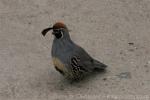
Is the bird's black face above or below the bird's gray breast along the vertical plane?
above

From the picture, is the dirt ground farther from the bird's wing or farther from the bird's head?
the bird's head

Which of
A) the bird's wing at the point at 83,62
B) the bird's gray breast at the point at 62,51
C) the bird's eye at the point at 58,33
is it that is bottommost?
the bird's wing at the point at 83,62

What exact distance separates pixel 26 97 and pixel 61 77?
0.61 m

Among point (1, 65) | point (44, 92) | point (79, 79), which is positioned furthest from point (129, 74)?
point (1, 65)

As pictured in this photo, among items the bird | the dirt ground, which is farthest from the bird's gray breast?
the dirt ground

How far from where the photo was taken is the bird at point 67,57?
20.2 feet

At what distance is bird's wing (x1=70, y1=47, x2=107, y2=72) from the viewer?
6246 millimetres

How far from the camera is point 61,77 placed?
650 cm

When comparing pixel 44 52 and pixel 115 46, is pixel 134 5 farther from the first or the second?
pixel 44 52

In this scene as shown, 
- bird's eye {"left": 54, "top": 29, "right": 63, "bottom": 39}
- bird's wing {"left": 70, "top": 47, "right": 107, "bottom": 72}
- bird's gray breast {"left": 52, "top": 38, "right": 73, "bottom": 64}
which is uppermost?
bird's eye {"left": 54, "top": 29, "right": 63, "bottom": 39}

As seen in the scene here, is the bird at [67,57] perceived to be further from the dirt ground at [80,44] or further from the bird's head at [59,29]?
the dirt ground at [80,44]

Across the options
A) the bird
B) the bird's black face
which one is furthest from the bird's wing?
the bird's black face

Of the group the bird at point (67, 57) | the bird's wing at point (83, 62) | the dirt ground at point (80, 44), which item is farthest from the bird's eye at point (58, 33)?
the dirt ground at point (80, 44)

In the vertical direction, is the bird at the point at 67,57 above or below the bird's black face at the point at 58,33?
below
